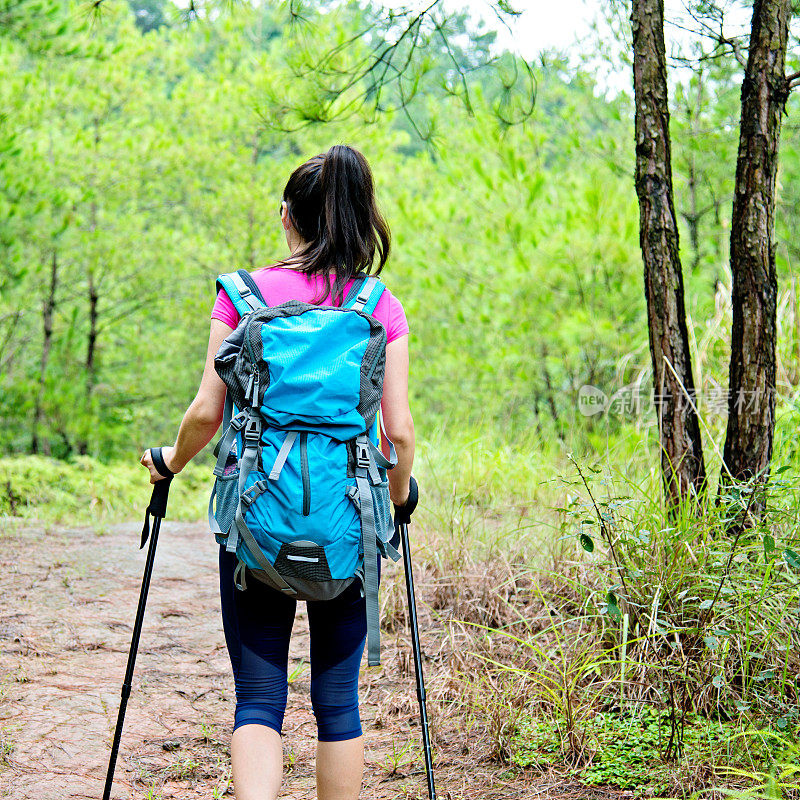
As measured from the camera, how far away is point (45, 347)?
10.3 meters

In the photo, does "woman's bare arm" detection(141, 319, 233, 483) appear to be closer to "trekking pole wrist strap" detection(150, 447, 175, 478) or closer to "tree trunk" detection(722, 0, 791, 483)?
"trekking pole wrist strap" detection(150, 447, 175, 478)

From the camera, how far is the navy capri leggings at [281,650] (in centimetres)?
185

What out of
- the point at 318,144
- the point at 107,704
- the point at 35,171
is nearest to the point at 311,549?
the point at 107,704

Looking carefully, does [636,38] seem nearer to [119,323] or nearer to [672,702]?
[672,702]

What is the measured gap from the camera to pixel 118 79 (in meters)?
10.0

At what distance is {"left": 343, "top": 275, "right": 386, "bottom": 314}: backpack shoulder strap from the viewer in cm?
189

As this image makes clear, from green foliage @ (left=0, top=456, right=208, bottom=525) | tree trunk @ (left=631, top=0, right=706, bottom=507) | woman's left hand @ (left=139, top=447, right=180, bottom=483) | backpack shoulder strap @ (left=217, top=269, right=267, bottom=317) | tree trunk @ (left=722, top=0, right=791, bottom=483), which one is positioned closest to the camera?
backpack shoulder strap @ (left=217, top=269, right=267, bottom=317)

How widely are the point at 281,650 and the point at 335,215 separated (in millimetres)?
1025

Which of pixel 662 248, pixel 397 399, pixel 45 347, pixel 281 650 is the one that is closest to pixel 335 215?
pixel 397 399

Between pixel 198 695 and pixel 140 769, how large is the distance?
57cm

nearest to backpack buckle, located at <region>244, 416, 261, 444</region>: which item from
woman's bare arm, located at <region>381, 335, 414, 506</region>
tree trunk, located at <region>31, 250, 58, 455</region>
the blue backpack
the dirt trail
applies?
the blue backpack

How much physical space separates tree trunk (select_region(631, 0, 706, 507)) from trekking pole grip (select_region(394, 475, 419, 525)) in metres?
1.27

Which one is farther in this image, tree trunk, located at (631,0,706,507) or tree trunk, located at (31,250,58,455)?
tree trunk, located at (31,250,58,455)

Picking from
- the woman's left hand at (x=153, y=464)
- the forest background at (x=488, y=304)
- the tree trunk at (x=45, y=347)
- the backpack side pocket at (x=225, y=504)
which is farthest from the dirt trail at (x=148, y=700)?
the tree trunk at (x=45, y=347)
